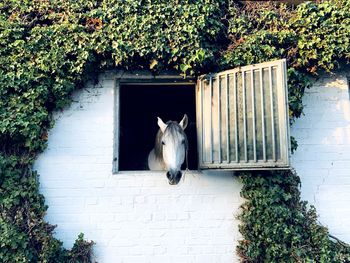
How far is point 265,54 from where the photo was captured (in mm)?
4590

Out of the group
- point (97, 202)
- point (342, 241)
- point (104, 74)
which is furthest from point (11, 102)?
point (342, 241)

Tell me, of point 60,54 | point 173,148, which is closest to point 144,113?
point 60,54

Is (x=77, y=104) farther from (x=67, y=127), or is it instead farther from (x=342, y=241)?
(x=342, y=241)

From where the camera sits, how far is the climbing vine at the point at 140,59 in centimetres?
423

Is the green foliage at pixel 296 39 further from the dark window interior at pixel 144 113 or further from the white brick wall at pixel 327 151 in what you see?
the dark window interior at pixel 144 113

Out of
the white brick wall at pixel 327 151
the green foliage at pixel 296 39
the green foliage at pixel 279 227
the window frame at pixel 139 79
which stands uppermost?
the green foliage at pixel 296 39

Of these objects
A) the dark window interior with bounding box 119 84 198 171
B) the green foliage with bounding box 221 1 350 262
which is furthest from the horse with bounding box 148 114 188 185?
the dark window interior with bounding box 119 84 198 171

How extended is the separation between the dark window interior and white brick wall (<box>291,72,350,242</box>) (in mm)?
1671

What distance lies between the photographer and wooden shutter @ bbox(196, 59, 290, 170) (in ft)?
13.4

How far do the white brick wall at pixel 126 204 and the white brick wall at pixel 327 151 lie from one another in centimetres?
84

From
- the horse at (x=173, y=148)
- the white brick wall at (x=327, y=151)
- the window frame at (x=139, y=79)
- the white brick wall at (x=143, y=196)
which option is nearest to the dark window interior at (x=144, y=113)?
the window frame at (x=139, y=79)

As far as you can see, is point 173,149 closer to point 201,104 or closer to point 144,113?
point 201,104

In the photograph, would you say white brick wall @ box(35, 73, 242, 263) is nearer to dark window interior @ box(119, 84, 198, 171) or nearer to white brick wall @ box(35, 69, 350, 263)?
white brick wall @ box(35, 69, 350, 263)

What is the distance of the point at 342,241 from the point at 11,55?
3987 millimetres
